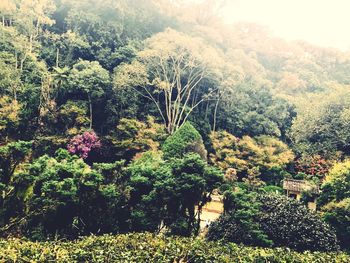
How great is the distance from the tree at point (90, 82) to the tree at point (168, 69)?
0.83m

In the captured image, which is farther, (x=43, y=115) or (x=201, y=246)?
(x=43, y=115)

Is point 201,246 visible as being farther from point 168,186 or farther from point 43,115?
point 43,115

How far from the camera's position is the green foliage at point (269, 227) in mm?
10742

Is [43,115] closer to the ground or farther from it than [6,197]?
farther from it

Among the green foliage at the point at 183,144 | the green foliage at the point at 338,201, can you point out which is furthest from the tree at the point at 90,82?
the green foliage at the point at 338,201

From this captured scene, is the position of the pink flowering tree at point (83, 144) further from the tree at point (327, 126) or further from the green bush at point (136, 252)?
the tree at point (327, 126)

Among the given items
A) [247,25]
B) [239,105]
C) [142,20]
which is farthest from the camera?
[247,25]

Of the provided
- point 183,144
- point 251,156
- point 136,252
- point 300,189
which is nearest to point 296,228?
point 300,189

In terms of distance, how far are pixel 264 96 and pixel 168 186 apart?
15.5 metres

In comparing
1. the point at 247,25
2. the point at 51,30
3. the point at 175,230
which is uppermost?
the point at 247,25

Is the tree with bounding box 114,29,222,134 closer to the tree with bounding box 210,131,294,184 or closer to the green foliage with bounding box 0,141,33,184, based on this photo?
the tree with bounding box 210,131,294,184

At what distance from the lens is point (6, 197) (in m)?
9.88

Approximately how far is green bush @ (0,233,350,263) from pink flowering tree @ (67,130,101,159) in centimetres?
1048

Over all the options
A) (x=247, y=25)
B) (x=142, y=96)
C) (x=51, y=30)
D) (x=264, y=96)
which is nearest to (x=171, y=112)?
(x=142, y=96)
